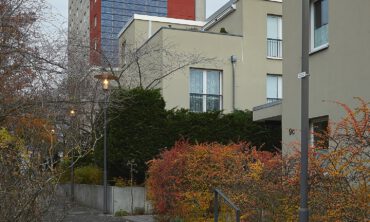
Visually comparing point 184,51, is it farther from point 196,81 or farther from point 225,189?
point 225,189

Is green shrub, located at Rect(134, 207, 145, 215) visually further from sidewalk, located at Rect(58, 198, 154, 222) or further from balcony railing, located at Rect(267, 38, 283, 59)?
balcony railing, located at Rect(267, 38, 283, 59)

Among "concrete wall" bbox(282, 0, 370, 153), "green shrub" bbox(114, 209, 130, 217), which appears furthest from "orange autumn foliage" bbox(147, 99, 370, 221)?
"green shrub" bbox(114, 209, 130, 217)

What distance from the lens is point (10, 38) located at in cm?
1128

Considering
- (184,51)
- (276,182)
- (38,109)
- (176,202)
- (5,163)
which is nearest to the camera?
(5,163)

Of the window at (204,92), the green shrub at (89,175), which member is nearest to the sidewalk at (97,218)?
the green shrub at (89,175)

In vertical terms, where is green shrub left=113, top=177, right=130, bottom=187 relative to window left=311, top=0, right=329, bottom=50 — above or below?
below

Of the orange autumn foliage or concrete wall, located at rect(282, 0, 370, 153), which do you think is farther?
concrete wall, located at rect(282, 0, 370, 153)

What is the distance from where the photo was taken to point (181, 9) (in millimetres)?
68438

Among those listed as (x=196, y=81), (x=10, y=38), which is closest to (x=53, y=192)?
(x=10, y=38)

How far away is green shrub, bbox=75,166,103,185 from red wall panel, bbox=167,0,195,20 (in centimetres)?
4371

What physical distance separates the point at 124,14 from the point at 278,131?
147 ft

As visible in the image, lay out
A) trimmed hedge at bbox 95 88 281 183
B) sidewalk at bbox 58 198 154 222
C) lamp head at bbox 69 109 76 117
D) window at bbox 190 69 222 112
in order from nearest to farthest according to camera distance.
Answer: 1. lamp head at bbox 69 109 76 117
2. sidewalk at bbox 58 198 154 222
3. trimmed hedge at bbox 95 88 281 183
4. window at bbox 190 69 222 112

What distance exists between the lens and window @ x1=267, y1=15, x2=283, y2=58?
77.6 ft

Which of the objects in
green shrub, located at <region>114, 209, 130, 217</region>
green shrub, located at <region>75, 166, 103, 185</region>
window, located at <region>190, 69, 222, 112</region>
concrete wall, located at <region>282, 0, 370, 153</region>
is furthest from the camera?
window, located at <region>190, 69, 222, 112</region>
